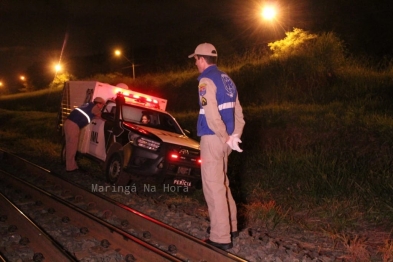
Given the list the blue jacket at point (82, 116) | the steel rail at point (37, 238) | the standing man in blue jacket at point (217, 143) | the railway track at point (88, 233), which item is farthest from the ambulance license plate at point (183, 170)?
the standing man in blue jacket at point (217, 143)

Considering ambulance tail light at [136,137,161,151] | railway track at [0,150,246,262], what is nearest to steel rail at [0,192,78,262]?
railway track at [0,150,246,262]

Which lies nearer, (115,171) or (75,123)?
(115,171)

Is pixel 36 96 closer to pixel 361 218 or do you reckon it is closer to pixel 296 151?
pixel 296 151

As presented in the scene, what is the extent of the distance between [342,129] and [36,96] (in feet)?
141

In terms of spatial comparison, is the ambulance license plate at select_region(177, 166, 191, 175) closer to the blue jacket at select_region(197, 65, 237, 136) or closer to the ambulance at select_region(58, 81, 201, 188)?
the ambulance at select_region(58, 81, 201, 188)

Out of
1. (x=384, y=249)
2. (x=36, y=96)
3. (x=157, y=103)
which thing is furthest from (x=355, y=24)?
(x=36, y=96)

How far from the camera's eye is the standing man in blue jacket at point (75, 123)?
1001cm

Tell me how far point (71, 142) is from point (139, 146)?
9.28ft

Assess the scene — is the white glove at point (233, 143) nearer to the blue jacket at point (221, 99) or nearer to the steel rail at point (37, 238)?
the blue jacket at point (221, 99)

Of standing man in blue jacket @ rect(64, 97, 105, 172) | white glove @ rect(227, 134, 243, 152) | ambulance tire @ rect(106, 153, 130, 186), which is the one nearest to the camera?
white glove @ rect(227, 134, 243, 152)

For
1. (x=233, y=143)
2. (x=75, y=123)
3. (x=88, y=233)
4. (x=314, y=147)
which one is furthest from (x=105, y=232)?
(x=314, y=147)

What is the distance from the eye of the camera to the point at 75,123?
399 inches

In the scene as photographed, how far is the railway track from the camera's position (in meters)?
4.56

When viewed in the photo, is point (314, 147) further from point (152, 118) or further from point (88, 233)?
point (88, 233)
